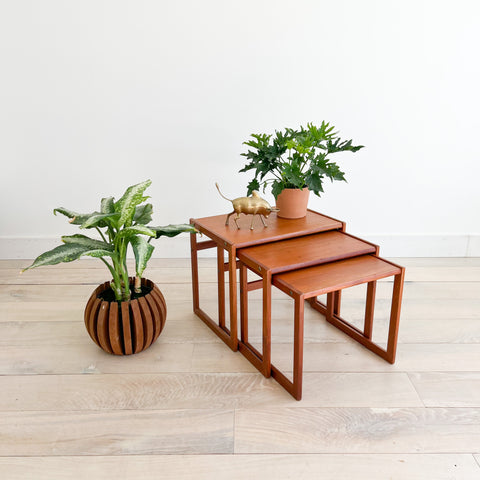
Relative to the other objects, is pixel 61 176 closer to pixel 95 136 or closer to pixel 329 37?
pixel 95 136

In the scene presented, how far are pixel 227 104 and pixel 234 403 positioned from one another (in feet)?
4.94

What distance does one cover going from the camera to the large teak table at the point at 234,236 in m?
1.65

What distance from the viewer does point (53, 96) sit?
239 cm

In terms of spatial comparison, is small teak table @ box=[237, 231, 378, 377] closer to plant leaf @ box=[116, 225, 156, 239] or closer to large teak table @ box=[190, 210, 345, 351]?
large teak table @ box=[190, 210, 345, 351]

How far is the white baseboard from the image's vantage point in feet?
8.63

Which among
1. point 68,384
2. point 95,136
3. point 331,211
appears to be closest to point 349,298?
point 331,211

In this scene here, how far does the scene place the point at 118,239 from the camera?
1593mm

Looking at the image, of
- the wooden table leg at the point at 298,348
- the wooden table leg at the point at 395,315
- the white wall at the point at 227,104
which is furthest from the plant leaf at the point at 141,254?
the white wall at the point at 227,104

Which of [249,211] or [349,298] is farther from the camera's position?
[349,298]

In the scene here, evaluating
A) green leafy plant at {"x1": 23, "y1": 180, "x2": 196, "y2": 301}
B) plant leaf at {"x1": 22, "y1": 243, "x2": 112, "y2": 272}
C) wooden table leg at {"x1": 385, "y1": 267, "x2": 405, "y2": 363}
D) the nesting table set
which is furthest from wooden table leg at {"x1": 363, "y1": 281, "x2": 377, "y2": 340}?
plant leaf at {"x1": 22, "y1": 243, "x2": 112, "y2": 272}

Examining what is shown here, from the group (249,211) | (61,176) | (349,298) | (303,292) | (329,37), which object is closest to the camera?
(303,292)

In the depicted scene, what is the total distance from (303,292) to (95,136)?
5.12 feet

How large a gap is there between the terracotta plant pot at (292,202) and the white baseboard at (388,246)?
0.90 meters

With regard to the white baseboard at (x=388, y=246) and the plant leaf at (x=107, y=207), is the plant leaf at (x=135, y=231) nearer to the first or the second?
the plant leaf at (x=107, y=207)
